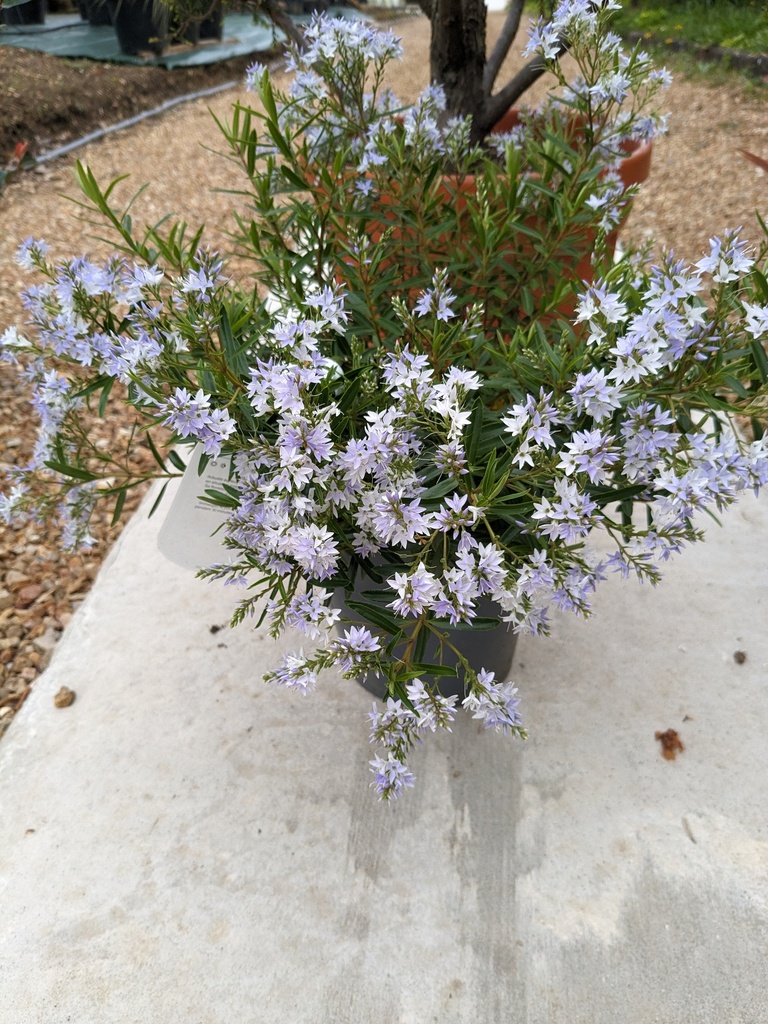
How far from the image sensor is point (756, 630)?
1788 mm

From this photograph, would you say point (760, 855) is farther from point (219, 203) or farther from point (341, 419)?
point (219, 203)

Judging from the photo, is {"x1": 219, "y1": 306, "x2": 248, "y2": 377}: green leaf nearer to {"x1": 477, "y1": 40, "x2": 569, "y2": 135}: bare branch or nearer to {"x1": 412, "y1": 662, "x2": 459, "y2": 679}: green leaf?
{"x1": 412, "y1": 662, "x2": 459, "y2": 679}: green leaf

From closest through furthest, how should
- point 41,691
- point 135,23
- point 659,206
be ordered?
point 41,691 → point 659,206 → point 135,23

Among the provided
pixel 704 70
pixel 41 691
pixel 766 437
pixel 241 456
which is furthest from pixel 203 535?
pixel 704 70

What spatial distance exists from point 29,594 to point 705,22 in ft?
25.1

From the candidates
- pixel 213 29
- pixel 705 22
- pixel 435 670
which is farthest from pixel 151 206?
pixel 705 22

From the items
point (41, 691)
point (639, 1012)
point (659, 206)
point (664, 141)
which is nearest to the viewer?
point (639, 1012)

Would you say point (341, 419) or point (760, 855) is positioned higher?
point (341, 419)

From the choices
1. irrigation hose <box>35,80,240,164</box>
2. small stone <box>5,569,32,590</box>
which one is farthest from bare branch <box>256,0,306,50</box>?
irrigation hose <box>35,80,240,164</box>

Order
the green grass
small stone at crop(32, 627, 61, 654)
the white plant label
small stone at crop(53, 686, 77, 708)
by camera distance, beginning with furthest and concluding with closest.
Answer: the green grass, small stone at crop(32, 627, 61, 654), small stone at crop(53, 686, 77, 708), the white plant label

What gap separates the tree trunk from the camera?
2.13 meters

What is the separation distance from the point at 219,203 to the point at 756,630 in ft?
12.1

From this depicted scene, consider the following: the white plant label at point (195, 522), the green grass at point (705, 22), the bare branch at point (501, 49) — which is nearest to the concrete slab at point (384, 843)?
the white plant label at point (195, 522)

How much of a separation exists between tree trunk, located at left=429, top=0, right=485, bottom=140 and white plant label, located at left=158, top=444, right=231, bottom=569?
1455mm
